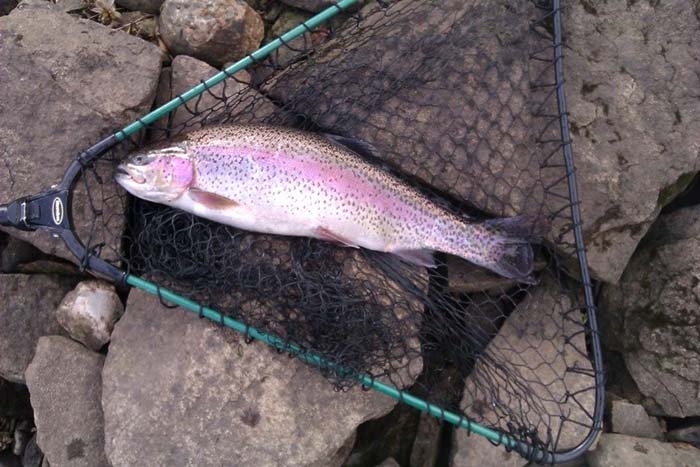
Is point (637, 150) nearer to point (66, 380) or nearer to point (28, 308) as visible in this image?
point (66, 380)

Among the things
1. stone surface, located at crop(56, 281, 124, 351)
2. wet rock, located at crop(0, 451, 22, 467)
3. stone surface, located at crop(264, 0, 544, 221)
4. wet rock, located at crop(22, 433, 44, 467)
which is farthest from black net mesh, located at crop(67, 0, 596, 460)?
wet rock, located at crop(0, 451, 22, 467)

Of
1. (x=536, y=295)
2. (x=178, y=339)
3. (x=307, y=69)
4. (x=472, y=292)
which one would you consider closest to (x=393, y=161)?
(x=307, y=69)

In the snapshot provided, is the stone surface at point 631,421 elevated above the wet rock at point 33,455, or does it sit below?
above

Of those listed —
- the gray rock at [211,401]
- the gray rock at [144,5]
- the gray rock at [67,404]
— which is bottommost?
the gray rock at [67,404]

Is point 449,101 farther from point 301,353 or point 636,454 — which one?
point 636,454

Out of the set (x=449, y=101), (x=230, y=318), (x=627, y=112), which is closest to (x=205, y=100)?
(x=230, y=318)

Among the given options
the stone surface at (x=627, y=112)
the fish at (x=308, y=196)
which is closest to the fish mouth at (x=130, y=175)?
the fish at (x=308, y=196)

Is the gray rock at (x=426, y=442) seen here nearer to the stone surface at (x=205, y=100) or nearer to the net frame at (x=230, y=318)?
the net frame at (x=230, y=318)

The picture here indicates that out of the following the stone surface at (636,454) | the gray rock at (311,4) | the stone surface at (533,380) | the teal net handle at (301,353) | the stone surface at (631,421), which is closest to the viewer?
the teal net handle at (301,353)
